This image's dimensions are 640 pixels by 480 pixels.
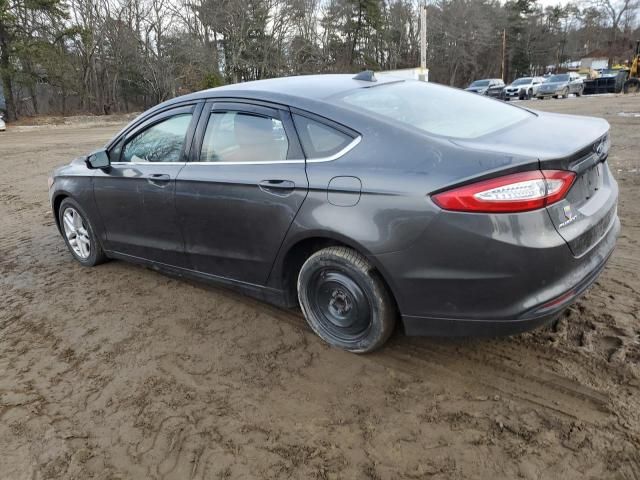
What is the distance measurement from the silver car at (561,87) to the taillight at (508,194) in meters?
34.6

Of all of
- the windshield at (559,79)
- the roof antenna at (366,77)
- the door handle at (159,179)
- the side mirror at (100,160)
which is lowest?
the door handle at (159,179)

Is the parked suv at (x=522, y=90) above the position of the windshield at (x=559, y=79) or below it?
below

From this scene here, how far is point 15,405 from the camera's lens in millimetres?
2816

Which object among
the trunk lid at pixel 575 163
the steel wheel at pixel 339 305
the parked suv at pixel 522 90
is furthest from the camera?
the parked suv at pixel 522 90

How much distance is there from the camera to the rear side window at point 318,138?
2753 mm

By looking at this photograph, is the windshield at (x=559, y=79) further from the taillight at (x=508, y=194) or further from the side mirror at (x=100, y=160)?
the taillight at (x=508, y=194)

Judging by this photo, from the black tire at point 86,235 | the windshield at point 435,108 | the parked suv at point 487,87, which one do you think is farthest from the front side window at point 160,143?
the parked suv at point 487,87

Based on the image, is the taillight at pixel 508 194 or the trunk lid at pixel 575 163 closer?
the taillight at pixel 508 194

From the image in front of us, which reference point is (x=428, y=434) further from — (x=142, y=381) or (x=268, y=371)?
(x=142, y=381)

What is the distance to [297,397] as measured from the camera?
2670 millimetres

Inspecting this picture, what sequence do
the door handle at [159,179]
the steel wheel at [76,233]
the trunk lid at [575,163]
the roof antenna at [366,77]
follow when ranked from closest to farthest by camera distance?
the trunk lid at [575,163] < the roof antenna at [366,77] < the door handle at [159,179] < the steel wheel at [76,233]

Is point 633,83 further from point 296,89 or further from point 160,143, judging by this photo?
point 160,143

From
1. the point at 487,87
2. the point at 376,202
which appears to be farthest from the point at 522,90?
the point at 376,202

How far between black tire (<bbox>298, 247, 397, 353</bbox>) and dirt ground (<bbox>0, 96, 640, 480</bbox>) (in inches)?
5.1
